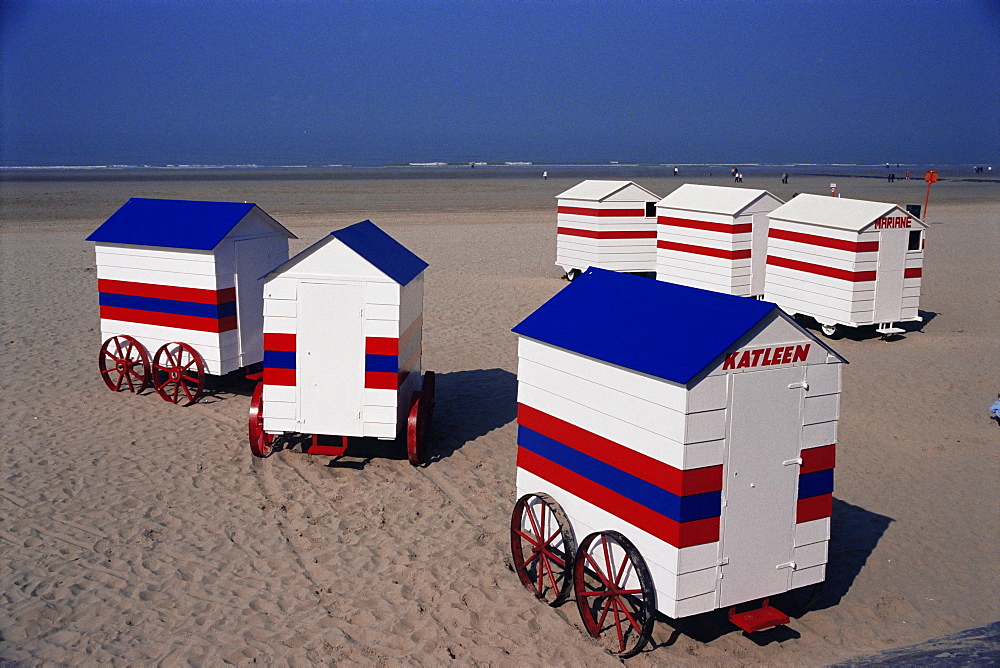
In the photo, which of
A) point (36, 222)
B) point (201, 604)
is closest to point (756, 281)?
point (201, 604)

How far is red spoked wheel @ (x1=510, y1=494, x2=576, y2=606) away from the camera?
6918 millimetres

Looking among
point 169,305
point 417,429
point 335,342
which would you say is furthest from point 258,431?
point 169,305

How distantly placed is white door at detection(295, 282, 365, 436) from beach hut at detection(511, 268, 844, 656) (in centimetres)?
309

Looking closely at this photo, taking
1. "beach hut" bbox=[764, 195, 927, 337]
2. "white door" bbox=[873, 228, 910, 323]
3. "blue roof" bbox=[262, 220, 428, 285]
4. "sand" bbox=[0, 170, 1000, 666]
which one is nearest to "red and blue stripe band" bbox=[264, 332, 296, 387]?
"blue roof" bbox=[262, 220, 428, 285]

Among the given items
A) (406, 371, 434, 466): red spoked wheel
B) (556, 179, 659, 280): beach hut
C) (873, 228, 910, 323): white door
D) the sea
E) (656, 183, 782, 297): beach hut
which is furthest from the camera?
the sea

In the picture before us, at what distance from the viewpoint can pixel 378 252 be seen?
984cm

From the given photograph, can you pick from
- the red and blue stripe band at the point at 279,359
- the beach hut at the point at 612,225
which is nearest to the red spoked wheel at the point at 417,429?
the red and blue stripe band at the point at 279,359

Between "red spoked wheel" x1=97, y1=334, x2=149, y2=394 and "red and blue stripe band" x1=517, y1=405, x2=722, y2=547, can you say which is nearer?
"red and blue stripe band" x1=517, y1=405, x2=722, y2=547

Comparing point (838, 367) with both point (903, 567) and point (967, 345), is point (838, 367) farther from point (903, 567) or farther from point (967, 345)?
point (967, 345)

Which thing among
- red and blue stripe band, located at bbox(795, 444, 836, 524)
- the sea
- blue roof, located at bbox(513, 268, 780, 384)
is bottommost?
the sea

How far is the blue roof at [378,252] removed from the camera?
368 inches

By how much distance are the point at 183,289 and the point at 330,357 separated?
323 cm

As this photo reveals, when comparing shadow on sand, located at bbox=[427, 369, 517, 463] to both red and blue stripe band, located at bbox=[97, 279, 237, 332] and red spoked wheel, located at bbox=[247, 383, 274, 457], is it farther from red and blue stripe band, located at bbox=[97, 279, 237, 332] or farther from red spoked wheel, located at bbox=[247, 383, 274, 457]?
red and blue stripe band, located at bbox=[97, 279, 237, 332]

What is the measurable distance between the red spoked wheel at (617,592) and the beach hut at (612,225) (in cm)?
1415
